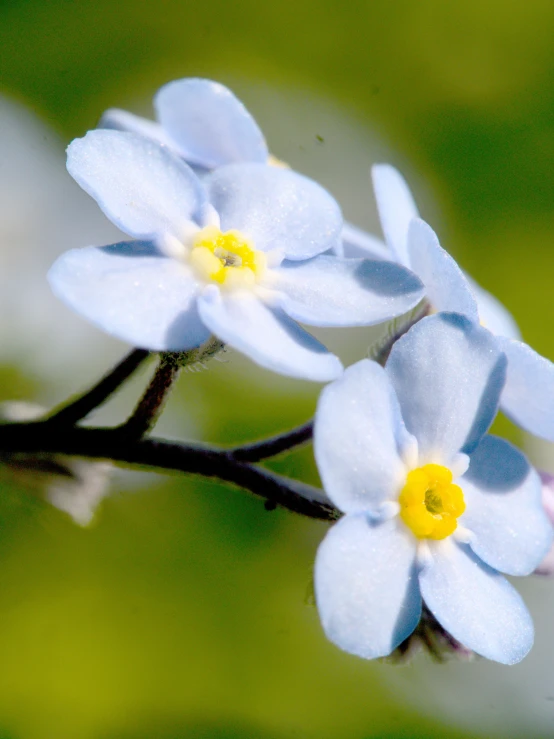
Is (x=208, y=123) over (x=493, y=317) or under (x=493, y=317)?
over

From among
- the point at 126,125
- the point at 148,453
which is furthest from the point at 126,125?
the point at 148,453

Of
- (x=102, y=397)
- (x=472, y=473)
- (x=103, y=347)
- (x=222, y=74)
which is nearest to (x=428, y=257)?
(x=472, y=473)

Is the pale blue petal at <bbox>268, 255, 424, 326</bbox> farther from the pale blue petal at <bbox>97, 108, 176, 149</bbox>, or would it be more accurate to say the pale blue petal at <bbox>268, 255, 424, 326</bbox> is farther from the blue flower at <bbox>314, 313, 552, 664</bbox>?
the pale blue petal at <bbox>97, 108, 176, 149</bbox>

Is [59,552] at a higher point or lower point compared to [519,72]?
lower

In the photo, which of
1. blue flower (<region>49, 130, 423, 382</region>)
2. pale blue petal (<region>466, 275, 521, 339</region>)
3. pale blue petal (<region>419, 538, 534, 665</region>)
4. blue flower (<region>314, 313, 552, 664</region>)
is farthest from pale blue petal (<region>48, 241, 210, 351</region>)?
pale blue petal (<region>466, 275, 521, 339</region>)

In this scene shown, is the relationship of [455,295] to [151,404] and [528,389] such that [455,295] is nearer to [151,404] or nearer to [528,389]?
[528,389]

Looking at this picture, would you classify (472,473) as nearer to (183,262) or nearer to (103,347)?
(183,262)
